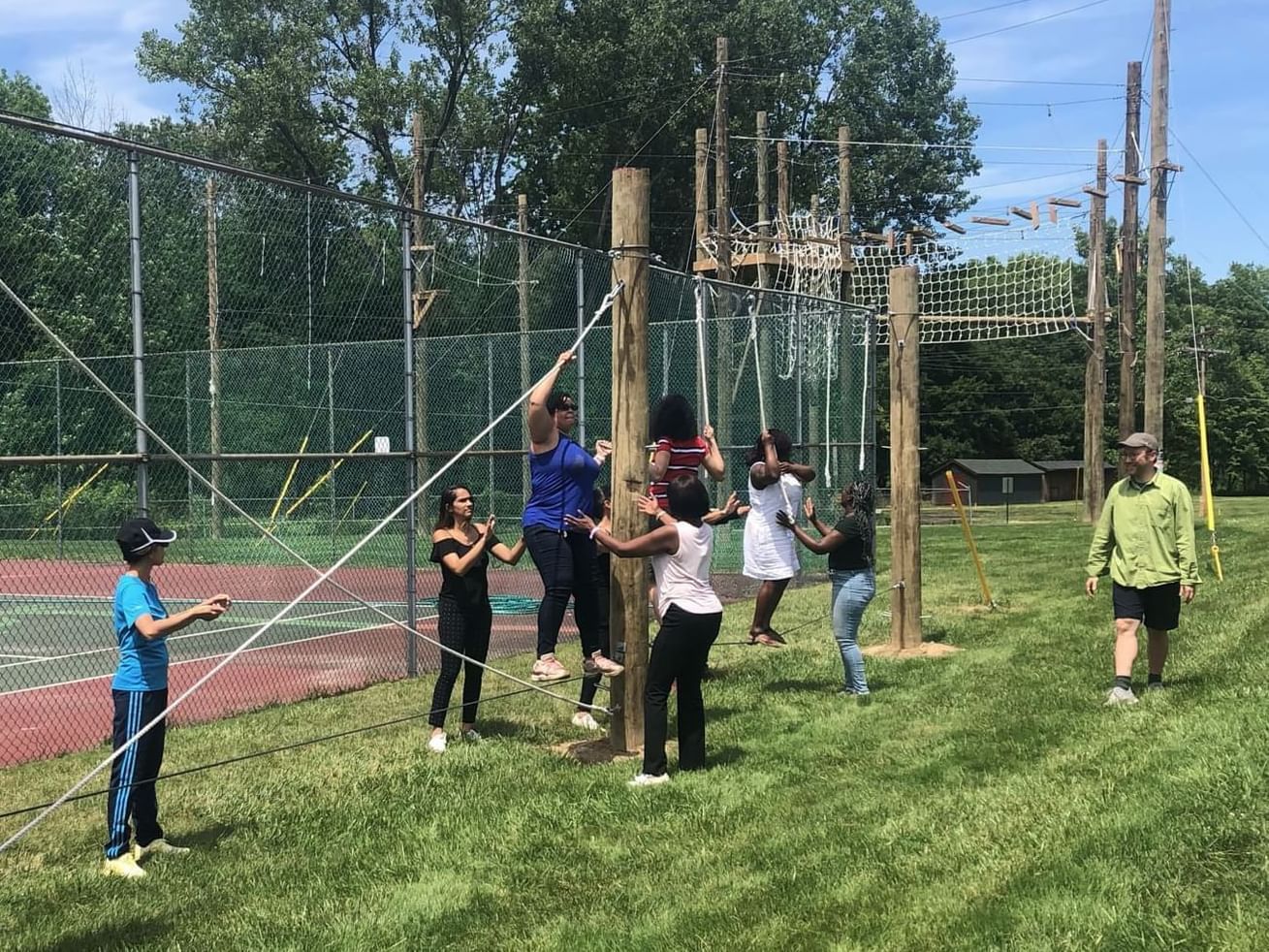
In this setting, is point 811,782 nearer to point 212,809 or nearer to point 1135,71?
point 212,809

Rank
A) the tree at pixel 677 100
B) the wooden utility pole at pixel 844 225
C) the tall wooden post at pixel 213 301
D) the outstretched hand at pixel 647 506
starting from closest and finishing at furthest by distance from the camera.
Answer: the outstretched hand at pixel 647 506, the tall wooden post at pixel 213 301, the wooden utility pole at pixel 844 225, the tree at pixel 677 100

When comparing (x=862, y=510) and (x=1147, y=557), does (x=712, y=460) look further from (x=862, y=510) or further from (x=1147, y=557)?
(x=1147, y=557)

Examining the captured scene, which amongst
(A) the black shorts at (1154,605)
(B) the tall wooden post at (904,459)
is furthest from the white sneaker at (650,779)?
(B) the tall wooden post at (904,459)

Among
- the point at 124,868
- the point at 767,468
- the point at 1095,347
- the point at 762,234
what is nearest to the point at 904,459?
the point at 767,468

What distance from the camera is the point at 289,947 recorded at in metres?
4.16

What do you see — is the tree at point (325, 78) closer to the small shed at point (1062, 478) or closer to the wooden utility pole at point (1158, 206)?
the wooden utility pole at point (1158, 206)

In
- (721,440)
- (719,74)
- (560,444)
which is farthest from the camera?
(719,74)

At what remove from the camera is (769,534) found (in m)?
9.54

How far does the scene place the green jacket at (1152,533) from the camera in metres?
7.68

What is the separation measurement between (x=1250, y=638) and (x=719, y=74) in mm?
16191

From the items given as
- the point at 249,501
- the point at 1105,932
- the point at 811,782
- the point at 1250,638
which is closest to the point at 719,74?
the point at 249,501

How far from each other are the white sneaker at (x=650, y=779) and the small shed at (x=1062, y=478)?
64.0 meters

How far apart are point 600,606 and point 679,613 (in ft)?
5.72

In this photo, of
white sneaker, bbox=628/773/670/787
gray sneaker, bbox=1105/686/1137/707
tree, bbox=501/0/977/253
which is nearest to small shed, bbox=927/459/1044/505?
tree, bbox=501/0/977/253
